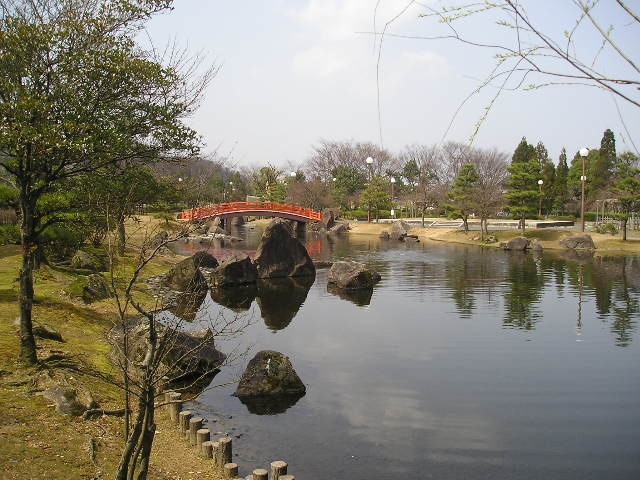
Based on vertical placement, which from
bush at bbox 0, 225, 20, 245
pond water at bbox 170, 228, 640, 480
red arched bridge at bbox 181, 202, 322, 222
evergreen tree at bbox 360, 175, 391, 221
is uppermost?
evergreen tree at bbox 360, 175, 391, 221

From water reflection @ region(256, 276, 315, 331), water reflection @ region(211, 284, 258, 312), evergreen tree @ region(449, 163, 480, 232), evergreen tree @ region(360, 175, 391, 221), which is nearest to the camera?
water reflection @ region(256, 276, 315, 331)

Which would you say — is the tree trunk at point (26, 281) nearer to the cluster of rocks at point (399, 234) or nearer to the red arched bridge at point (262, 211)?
the red arched bridge at point (262, 211)

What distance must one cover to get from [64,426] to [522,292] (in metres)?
20.6

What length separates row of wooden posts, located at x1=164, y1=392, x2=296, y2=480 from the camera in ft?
26.0

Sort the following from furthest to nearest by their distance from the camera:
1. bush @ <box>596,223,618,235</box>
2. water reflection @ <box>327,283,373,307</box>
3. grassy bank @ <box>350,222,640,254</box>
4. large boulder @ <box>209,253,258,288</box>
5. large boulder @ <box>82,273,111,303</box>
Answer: bush @ <box>596,223,618,235</box> < grassy bank @ <box>350,222,640,254</box> < large boulder @ <box>209,253,258,288</box> < water reflection @ <box>327,283,373,307</box> < large boulder @ <box>82,273,111,303</box>

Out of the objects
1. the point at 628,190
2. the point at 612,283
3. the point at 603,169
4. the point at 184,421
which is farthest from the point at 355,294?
the point at 603,169

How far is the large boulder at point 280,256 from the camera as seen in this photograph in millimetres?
30453

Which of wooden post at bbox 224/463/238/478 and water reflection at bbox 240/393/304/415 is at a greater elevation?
wooden post at bbox 224/463/238/478

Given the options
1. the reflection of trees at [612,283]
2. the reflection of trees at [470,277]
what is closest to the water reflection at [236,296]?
the reflection of trees at [470,277]

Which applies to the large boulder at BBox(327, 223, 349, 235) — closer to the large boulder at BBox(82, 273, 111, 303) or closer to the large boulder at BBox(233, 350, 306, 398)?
the large boulder at BBox(82, 273, 111, 303)

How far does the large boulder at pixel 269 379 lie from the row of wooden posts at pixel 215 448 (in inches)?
83.9

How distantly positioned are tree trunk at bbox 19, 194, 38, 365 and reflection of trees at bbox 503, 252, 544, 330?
48.4 feet

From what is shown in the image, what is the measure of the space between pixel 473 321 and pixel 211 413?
11048 millimetres

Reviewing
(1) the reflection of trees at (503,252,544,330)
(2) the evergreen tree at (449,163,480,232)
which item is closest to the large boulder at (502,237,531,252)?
(1) the reflection of trees at (503,252,544,330)
